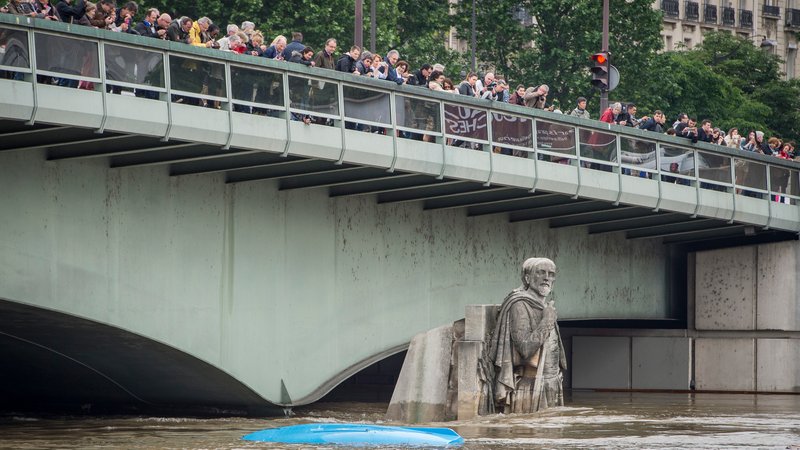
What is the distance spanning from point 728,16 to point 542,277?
2814 inches

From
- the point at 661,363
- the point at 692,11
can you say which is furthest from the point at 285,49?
the point at 692,11

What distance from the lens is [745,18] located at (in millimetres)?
102188

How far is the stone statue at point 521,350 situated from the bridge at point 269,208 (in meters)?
3.54

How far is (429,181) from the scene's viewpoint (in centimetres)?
3597

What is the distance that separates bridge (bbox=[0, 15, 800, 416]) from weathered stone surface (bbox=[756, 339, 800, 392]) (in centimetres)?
367

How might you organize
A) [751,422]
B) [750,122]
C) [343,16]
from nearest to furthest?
[751,422], [343,16], [750,122]

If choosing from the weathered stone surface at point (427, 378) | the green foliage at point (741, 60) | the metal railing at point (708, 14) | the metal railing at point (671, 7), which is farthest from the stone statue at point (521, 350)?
the metal railing at point (708, 14)

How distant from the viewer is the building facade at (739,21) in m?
98.7

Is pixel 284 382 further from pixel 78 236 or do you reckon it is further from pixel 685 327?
pixel 685 327

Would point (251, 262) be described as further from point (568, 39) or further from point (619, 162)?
point (568, 39)

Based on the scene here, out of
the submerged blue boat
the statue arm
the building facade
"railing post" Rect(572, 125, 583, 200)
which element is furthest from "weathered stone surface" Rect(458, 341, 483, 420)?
the building facade

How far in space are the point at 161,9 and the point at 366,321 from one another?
2507cm

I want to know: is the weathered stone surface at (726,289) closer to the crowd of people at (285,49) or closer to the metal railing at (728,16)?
the crowd of people at (285,49)

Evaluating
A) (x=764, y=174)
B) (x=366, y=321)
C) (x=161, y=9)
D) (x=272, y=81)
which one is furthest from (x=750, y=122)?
(x=272, y=81)
